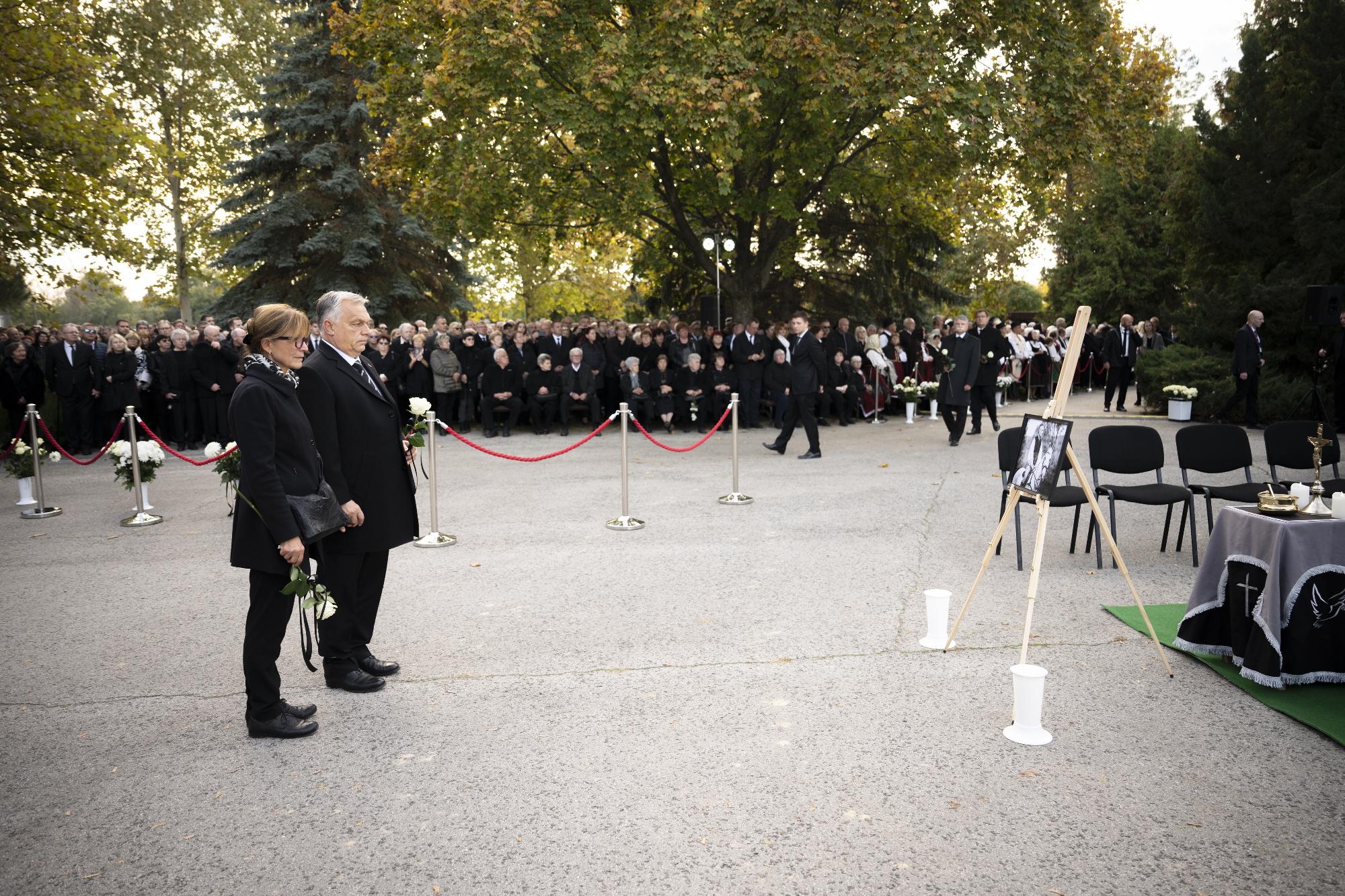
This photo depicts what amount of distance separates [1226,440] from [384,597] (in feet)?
24.2

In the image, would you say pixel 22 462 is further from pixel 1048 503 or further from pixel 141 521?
pixel 1048 503

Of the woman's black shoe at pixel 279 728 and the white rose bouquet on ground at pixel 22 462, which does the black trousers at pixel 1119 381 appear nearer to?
the woman's black shoe at pixel 279 728

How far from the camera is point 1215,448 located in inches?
326

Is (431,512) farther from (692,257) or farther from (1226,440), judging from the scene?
(692,257)

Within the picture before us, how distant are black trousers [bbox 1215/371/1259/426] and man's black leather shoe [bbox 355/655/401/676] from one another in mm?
15420

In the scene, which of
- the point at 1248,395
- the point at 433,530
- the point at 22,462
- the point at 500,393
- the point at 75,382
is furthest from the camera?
the point at 500,393

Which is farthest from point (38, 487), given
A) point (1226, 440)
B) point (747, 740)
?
point (1226, 440)

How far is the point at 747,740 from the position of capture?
4.30 m

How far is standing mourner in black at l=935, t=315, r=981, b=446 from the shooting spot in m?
14.2

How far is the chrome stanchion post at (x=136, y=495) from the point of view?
979 cm

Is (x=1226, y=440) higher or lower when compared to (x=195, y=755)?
higher

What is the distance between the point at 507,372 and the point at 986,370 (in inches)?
335

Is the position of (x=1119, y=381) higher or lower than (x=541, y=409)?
→ higher

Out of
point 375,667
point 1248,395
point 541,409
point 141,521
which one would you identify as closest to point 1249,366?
point 1248,395
